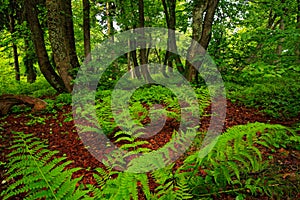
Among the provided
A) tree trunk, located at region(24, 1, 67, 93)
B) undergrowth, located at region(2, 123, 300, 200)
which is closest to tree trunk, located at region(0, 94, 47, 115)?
tree trunk, located at region(24, 1, 67, 93)

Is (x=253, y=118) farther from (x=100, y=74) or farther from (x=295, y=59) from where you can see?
(x=100, y=74)

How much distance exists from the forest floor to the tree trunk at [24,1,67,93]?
205cm

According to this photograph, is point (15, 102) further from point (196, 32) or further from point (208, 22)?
point (208, 22)

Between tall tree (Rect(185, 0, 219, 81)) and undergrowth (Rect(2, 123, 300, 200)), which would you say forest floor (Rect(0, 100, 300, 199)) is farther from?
tall tree (Rect(185, 0, 219, 81))

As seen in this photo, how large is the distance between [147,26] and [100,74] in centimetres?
672

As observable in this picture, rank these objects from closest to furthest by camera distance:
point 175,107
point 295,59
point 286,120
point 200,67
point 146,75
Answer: point 295,59
point 286,120
point 175,107
point 200,67
point 146,75

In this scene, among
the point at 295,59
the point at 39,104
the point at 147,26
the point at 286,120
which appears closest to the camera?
the point at 295,59

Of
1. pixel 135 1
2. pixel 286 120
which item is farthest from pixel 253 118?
pixel 135 1

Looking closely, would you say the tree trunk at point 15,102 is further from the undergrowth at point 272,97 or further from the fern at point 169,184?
the undergrowth at point 272,97

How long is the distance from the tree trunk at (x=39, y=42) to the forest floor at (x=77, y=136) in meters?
2.05

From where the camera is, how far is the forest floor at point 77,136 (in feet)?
9.36

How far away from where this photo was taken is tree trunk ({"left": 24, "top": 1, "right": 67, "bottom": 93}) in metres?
6.68

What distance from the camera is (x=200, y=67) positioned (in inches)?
267

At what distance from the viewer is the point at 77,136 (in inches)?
165
